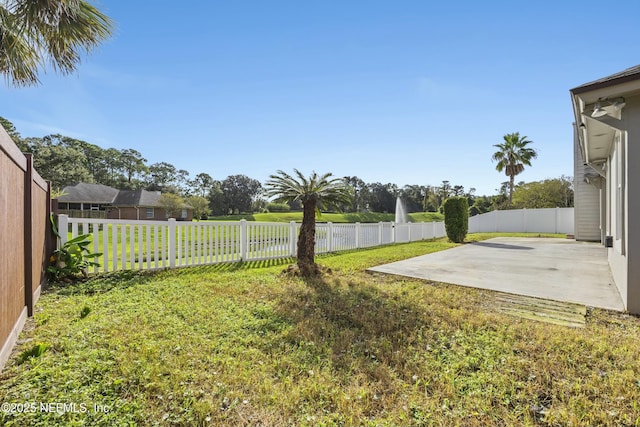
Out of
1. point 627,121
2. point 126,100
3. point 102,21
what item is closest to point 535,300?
point 627,121

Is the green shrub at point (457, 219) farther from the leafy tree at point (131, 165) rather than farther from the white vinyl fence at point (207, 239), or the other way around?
the leafy tree at point (131, 165)

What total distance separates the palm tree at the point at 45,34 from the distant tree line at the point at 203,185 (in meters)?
15.9

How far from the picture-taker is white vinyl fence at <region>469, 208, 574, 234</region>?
1920cm

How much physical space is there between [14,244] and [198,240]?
367 cm

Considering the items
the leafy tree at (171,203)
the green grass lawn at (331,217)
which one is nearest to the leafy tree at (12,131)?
the leafy tree at (171,203)

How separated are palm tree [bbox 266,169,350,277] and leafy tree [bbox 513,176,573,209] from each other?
29.4m

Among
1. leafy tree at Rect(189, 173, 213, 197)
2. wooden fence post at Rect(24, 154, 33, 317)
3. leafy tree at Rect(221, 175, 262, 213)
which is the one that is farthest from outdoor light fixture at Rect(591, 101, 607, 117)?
leafy tree at Rect(189, 173, 213, 197)

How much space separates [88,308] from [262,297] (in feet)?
6.86

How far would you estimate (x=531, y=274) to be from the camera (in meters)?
5.76

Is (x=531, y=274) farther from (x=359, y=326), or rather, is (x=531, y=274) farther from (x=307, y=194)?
(x=307, y=194)

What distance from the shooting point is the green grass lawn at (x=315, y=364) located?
70.1 inches

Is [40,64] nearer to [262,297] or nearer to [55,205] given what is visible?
[55,205]

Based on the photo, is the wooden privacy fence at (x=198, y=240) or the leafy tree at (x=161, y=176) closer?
the wooden privacy fence at (x=198, y=240)

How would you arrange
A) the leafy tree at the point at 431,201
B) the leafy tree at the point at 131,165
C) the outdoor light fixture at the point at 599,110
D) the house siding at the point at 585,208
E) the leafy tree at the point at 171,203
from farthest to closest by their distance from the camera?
the leafy tree at the point at 431,201
the leafy tree at the point at 131,165
the leafy tree at the point at 171,203
the house siding at the point at 585,208
the outdoor light fixture at the point at 599,110
